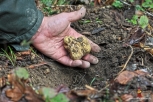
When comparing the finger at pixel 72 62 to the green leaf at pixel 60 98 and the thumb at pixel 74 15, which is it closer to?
the thumb at pixel 74 15

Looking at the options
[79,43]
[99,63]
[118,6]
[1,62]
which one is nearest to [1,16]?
[1,62]

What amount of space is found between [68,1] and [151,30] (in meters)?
0.93

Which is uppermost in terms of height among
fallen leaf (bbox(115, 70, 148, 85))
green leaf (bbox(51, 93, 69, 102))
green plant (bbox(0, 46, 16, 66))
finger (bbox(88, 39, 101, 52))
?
green leaf (bbox(51, 93, 69, 102))

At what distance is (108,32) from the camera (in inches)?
123

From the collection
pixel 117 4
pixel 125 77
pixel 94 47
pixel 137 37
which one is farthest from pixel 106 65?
pixel 117 4

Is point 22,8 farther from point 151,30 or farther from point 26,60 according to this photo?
point 151,30

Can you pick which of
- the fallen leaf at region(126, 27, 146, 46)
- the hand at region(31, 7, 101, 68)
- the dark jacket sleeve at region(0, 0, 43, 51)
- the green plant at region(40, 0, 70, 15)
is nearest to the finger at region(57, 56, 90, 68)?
the hand at region(31, 7, 101, 68)

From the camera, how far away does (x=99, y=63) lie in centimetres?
285

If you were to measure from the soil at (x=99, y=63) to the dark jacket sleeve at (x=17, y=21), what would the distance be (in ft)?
0.55

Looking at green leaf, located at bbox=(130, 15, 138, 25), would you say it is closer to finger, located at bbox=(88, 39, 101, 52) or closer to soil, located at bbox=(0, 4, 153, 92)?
soil, located at bbox=(0, 4, 153, 92)

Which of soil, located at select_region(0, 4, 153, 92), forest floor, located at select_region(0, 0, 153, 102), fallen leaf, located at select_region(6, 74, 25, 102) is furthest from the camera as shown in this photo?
soil, located at select_region(0, 4, 153, 92)

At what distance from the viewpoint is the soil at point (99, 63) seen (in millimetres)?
2582

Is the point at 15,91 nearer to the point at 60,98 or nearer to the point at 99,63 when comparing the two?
the point at 60,98

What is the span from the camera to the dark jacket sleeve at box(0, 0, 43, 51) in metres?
2.69
